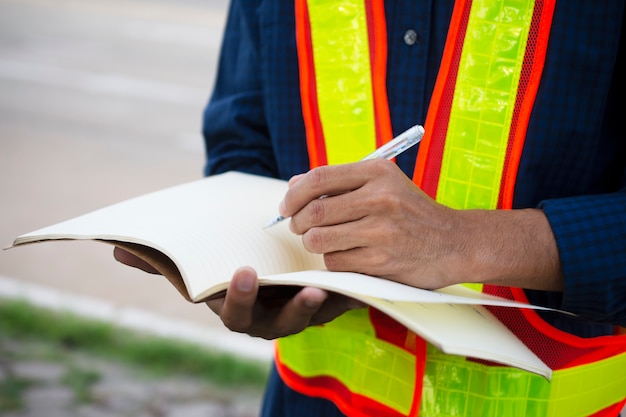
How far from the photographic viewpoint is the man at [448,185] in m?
0.99

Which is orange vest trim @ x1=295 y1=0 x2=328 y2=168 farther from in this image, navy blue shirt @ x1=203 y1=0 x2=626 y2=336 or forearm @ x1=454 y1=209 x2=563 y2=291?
forearm @ x1=454 y1=209 x2=563 y2=291

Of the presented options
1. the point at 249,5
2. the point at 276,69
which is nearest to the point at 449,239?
the point at 276,69

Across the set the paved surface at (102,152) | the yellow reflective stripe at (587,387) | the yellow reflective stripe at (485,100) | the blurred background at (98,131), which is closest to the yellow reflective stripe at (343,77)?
the yellow reflective stripe at (485,100)

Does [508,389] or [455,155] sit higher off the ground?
[455,155]

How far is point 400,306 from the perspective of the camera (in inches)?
35.2

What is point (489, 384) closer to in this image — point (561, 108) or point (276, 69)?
point (561, 108)

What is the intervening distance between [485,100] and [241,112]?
0.47 m

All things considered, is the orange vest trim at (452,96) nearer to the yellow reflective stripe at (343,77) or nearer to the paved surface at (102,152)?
the yellow reflective stripe at (343,77)

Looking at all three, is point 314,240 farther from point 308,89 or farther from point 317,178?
point 308,89

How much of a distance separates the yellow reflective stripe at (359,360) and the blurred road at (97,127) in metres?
2.14

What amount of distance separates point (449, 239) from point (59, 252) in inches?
153

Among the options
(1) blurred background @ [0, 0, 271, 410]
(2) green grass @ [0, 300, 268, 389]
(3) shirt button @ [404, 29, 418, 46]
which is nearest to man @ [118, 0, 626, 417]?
(3) shirt button @ [404, 29, 418, 46]

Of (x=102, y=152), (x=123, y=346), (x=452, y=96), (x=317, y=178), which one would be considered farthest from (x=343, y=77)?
(x=102, y=152)

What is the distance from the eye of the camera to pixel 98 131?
6.60 meters
